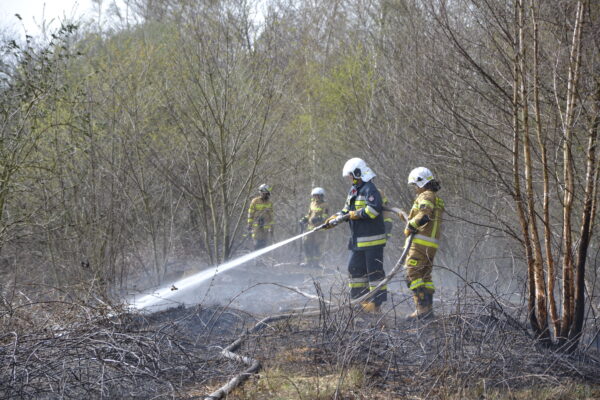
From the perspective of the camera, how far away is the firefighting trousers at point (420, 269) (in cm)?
685

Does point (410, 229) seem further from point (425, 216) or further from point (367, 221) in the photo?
point (367, 221)

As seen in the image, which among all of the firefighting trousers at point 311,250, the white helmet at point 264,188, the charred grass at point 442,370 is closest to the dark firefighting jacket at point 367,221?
the charred grass at point 442,370

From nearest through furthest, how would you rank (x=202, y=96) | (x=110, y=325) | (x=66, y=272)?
1. (x=110, y=325)
2. (x=66, y=272)
3. (x=202, y=96)

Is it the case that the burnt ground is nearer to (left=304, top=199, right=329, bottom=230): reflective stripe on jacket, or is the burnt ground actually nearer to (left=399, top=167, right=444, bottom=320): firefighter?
(left=399, top=167, right=444, bottom=320): firefighter

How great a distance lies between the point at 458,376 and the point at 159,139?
25.9 feet

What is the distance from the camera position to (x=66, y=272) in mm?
8109

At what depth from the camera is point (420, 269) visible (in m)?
6.91

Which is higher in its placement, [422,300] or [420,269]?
[420,269]

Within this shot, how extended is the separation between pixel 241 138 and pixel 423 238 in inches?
148

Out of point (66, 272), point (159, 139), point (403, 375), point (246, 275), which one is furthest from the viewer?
point (246, 275)

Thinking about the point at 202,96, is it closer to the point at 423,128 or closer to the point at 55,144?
the point at 55,144

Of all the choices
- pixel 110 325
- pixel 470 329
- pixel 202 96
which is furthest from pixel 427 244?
pixel 202 96

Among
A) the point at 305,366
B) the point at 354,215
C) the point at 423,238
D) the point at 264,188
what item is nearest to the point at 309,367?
the point at 305,366

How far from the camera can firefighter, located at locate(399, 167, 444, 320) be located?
6.79 m
